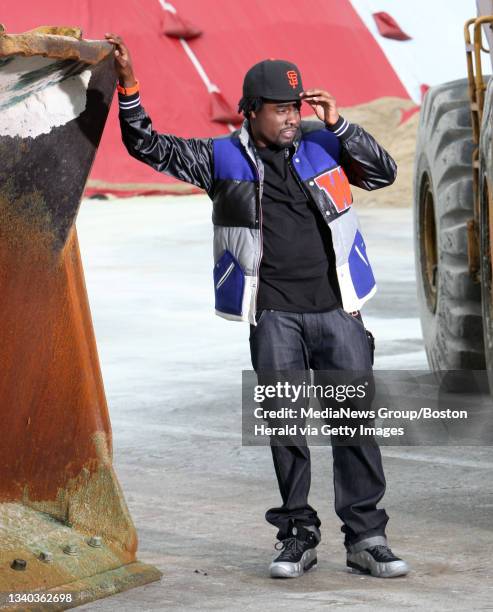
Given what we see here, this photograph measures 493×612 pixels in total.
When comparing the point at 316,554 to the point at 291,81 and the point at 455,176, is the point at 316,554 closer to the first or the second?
the point at 291,81

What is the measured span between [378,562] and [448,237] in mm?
3416

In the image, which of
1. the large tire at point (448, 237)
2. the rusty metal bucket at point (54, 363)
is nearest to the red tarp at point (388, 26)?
the large tire at point (448, 237)

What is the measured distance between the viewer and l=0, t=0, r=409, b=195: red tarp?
23000 millimetres

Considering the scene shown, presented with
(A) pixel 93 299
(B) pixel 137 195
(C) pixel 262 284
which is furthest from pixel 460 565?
(B) pixel 137 195

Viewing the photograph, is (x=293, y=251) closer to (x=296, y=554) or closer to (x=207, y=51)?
(x=296, y=554)

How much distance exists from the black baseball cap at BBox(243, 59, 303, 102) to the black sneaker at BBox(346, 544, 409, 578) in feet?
5.00

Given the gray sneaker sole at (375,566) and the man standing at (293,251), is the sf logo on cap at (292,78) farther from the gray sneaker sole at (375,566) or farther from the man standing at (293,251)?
the gray sneaker sole at (375,566)

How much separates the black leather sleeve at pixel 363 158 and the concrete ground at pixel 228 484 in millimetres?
1317

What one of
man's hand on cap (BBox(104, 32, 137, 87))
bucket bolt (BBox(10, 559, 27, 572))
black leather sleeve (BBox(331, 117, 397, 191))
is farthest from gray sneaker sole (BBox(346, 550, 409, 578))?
man's hand on cap (BBox(104, 32, 137, 87))

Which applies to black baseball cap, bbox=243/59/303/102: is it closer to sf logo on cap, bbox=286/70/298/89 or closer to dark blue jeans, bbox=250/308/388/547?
sf logo on cap, bbox=286/70/298/89

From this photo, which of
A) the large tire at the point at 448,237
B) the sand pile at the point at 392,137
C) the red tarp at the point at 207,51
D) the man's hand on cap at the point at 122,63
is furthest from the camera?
the red tarp at the point at 207,51

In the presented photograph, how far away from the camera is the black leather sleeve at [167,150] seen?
4.98m

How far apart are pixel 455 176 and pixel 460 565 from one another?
3.54m

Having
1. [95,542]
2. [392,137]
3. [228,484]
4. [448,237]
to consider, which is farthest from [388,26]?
[95,542]
